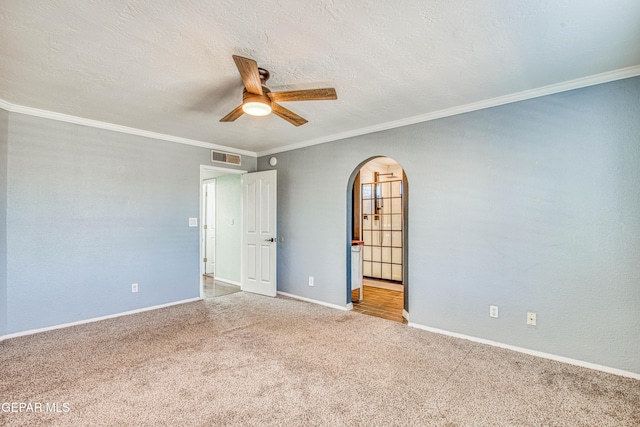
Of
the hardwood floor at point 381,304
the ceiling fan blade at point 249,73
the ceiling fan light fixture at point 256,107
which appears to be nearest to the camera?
the ceiling fan blade at point 249,73

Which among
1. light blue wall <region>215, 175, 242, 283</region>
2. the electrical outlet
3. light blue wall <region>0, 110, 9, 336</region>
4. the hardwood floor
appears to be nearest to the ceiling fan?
the electrical outlet

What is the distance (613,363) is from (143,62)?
4.39m

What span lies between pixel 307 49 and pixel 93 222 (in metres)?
3.33

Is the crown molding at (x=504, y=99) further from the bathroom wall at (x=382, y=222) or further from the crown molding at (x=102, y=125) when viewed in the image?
the bathroom wall at (x=382, y=222)

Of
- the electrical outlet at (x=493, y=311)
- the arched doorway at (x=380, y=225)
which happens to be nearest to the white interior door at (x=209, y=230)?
the arched doorway at (x=380, y=225)

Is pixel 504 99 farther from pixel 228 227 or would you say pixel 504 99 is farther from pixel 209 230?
pixel 209 230

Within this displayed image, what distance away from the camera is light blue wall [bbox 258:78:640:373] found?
242 cm

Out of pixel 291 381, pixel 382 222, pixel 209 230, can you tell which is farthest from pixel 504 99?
pixel 209 230

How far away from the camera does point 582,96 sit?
→ 258cm

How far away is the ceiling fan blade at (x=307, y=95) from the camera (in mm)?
2230

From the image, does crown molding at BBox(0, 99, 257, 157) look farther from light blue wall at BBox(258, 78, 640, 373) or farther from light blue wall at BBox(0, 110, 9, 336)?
light blue wall at BBox(258, 78, 640, 373)

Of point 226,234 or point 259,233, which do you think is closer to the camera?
point 259,233

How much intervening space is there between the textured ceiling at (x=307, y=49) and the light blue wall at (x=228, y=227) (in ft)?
8.62

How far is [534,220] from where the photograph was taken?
110 inches
